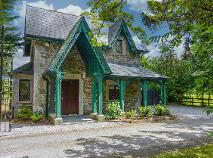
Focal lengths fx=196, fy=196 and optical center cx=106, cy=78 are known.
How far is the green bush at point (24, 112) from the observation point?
1287cm

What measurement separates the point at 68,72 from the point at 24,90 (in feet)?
11.3

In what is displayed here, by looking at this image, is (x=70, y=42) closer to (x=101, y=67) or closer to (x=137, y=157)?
(x=101, y=67)

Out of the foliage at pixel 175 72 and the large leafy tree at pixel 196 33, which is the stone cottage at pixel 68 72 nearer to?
the large leafy tree at pixel 196 33

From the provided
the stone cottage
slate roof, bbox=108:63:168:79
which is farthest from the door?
slate roof, bbox=108:63:168:79

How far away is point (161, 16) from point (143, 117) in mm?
9193

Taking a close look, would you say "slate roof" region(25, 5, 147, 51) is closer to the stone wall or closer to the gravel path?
the stone wall

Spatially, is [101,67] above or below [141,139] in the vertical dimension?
above

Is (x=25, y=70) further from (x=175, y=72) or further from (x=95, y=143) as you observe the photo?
(x=175, y=72)

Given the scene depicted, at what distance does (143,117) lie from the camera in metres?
14.0

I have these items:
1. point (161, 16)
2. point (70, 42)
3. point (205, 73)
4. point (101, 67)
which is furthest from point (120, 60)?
point (205, 73)

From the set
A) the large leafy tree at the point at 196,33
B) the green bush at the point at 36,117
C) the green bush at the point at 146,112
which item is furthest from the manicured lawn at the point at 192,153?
the green bush at the point at 36,117

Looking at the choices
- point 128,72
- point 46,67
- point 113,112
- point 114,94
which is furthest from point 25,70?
point 128,72

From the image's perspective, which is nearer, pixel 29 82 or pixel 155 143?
pixel 155 143

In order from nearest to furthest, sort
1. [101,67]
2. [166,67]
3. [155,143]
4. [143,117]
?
1. [155,143]
2. [101,67]
3. [143,117]
4. [166,67]
